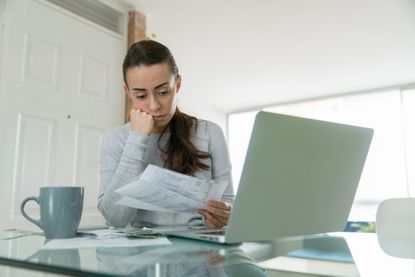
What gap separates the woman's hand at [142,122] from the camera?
102 cm

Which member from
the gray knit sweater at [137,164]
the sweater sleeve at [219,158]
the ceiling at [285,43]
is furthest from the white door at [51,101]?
the sweater sleeve at [219,158]

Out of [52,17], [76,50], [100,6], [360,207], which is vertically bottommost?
[360,207]

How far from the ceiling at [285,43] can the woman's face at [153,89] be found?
1982 mm

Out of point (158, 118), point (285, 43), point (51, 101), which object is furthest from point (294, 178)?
point (285, 43)

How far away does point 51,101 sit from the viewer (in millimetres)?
2355

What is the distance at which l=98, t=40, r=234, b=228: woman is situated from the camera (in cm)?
97

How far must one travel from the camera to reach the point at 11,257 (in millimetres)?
465

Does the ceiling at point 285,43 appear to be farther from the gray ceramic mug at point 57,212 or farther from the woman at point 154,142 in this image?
the gray ceramic mug at point 57,212

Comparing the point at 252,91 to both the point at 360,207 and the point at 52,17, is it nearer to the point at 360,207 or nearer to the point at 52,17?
the point at 360,207

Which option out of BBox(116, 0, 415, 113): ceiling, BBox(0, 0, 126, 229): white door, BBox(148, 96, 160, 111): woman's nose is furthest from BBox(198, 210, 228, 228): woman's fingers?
BBox(116, 0, 415, 113): ceiling

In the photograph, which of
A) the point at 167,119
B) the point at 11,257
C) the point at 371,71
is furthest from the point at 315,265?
the point at 371,71

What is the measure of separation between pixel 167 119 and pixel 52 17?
169 cm

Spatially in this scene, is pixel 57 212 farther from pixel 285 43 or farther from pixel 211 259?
pixel 285 43

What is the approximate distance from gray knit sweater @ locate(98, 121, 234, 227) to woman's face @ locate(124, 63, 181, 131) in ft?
0.27
